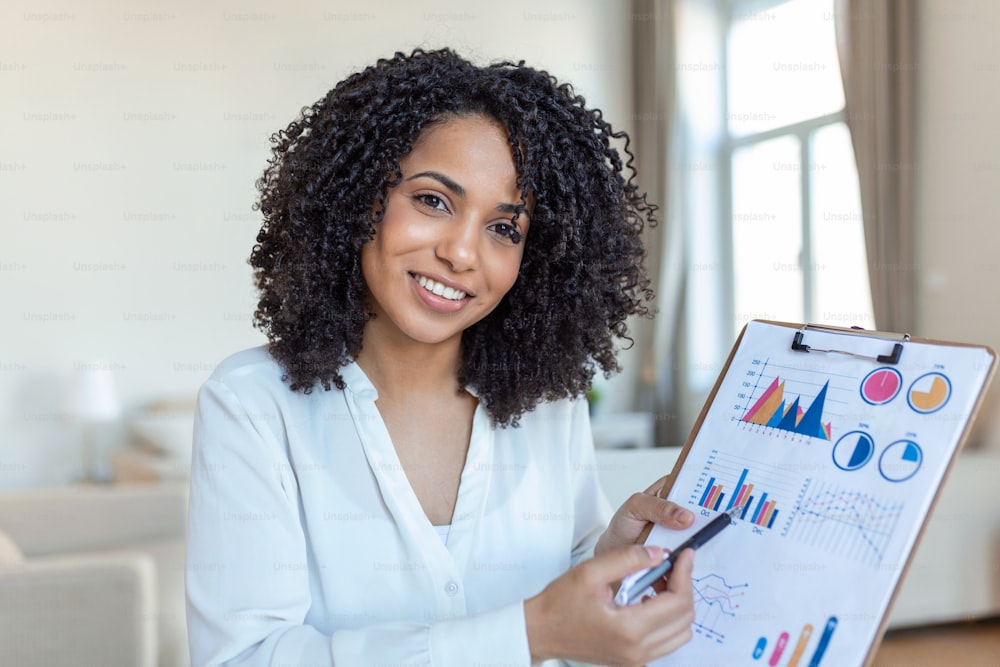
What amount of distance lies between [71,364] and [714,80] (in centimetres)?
378

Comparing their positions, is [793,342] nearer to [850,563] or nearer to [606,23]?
[850,563]

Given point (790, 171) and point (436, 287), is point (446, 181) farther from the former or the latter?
point (790, 171)

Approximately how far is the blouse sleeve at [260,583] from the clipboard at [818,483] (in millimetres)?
213

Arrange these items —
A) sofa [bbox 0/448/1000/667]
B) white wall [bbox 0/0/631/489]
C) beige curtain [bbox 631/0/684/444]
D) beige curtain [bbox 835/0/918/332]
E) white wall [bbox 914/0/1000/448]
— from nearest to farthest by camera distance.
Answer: sofa [bbox 0/448/1000/667] < white wall [bbox 914/0/1000/448] < beige curtain [bbox 835/0/918/332] < white wall [bbox 0/0/631/489] < beige curtain [bbox 631/0/684/444]

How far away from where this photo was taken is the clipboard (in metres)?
0.78

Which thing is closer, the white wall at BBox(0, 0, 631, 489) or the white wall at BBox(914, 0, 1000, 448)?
the white wall at BBox(914, 0, 1000, 448)

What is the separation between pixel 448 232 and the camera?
1064 millimetres

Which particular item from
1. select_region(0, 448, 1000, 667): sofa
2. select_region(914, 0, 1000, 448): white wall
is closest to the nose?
select_region(0, 448, 1000, 667): sofa

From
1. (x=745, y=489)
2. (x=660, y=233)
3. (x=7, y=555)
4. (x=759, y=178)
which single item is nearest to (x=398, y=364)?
(x=745, y=489)

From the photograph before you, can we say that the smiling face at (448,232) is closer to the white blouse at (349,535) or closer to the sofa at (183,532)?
the white blouse at (349,535)

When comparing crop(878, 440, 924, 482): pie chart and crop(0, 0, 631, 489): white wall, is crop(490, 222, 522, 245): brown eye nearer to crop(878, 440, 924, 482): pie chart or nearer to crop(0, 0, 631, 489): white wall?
crop(878, 440, 924, 482): pie chart

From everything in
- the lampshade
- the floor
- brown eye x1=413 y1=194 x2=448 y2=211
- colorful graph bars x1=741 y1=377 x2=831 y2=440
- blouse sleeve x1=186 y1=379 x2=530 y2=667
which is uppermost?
brown eye x1=413 y1=194 x2=448 y2=211

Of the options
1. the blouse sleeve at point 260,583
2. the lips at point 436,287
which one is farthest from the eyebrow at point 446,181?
the blouse sleeve at point 260,583

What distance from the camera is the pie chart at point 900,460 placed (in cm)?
79
